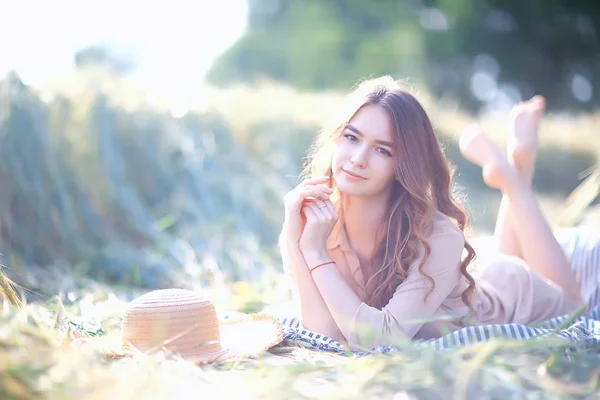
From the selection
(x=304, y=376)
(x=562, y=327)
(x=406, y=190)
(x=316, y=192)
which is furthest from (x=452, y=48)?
(x=304, y=376)

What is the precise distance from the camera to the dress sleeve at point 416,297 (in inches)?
75.4

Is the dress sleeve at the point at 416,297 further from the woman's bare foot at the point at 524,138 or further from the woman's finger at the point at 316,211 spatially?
the woman's bare foot at the point at 524,138

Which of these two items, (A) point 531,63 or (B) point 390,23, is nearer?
(A) point 531,63

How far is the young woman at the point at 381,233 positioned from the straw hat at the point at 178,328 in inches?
11.6

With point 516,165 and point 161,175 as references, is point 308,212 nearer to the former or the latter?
point 516,165

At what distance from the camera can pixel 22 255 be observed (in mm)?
3471

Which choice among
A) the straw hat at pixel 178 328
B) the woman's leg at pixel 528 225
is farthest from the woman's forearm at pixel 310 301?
the woman's leg at pixel 528 225

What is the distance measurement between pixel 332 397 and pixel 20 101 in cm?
329

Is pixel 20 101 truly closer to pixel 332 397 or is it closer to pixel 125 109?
pixel 125 109

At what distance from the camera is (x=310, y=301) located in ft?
6.84

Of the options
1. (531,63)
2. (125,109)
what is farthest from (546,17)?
(125,109)

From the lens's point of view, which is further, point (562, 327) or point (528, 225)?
point (528, 225)

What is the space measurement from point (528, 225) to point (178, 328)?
→ 1.59m

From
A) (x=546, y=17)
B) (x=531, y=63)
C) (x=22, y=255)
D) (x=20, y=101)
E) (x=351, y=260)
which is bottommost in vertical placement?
(x=22, y=255)
